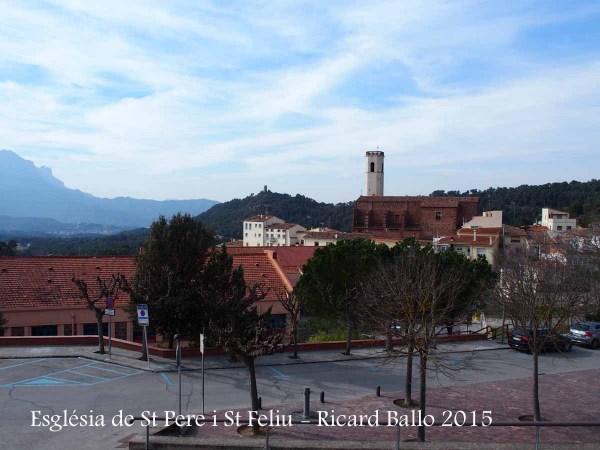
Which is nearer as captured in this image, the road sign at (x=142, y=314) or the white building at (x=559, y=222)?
the road sign at (x=142, y=314)

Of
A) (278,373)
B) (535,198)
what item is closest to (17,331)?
(278,373)

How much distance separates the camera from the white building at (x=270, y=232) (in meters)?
103

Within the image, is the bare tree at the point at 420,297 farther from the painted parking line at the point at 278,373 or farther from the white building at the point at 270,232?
the white building at the point at 270,232

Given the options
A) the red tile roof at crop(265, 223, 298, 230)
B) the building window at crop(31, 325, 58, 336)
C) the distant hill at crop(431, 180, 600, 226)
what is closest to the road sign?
the building window at crop(31, 325, 58, 336)

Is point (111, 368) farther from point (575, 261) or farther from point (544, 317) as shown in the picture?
point (575, 261)

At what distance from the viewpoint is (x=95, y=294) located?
26891 mm

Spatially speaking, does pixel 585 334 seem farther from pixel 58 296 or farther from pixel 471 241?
pixel 471 241

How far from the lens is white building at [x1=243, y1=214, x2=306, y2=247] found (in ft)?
337

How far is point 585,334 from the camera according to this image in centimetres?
2416

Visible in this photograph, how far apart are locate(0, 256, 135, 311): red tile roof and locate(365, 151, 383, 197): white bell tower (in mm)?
75926

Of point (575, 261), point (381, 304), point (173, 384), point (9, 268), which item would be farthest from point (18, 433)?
point (575, 261)

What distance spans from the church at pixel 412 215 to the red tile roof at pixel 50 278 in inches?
1970

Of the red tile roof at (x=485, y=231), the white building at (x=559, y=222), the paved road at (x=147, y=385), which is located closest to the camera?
the paved road at (x=147, y=385)

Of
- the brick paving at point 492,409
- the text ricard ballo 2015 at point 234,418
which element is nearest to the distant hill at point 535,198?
the brick paving at point 492,409
